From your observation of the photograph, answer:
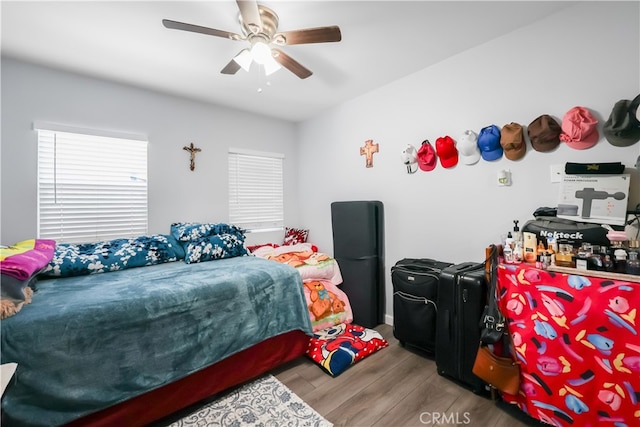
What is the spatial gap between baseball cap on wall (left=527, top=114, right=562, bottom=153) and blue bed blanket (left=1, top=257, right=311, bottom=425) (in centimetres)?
201

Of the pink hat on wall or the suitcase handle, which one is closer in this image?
the pink hat on wall

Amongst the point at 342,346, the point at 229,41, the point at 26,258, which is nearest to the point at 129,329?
the point at 26,258

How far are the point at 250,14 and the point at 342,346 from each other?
2.39 m

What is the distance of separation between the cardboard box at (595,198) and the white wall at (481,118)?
112 mm

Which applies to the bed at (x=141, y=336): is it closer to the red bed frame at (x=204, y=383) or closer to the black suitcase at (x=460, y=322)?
the red bed frame at (x=204, y=383)

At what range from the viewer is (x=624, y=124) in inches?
59.1

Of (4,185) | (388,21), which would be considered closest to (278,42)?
(388,21)

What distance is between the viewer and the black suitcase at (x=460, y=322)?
174cm

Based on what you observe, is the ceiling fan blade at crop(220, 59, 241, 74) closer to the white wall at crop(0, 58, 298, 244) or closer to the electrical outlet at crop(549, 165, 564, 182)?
the white wall at crop(0, 58, 298, 244)

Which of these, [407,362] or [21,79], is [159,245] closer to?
[21,79]

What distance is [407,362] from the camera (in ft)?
6.99

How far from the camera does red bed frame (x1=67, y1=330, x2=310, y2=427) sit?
1412 millimetres

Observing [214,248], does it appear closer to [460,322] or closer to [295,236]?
[295,236]

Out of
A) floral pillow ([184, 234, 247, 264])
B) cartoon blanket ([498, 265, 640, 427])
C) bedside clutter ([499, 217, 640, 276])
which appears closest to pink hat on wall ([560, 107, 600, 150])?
bedside clutter ([499, 217, 640, 276])
